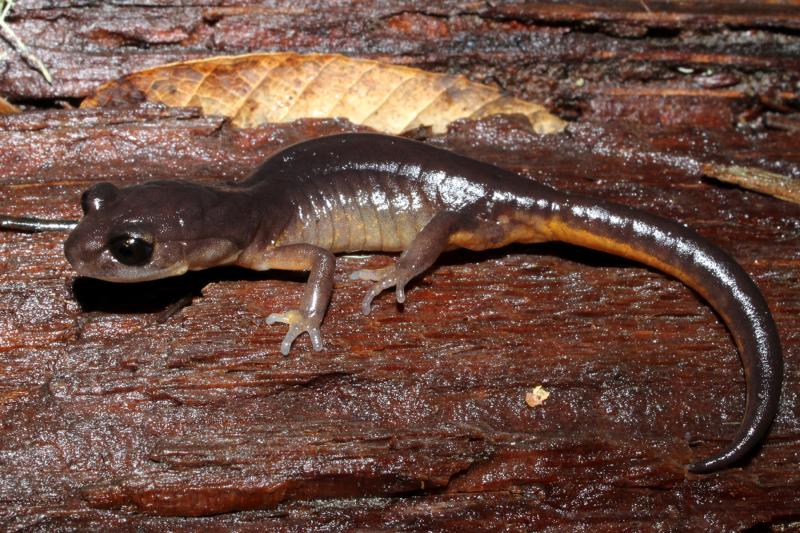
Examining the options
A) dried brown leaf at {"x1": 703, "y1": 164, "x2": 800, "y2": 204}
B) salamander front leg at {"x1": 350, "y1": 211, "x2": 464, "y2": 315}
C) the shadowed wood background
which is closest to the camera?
the shadowed wood background

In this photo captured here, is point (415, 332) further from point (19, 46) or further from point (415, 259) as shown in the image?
point (19, 46)

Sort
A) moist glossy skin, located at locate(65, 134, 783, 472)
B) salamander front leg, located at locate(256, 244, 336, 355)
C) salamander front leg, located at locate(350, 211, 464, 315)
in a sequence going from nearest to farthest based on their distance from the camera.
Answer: moist glossy skin, located at locate(65, 134, 783, 472) < salamander front leg, located at locate(256, 244, 336, 355) < salamander front leg, located at locate(350, 211, 464, 315)

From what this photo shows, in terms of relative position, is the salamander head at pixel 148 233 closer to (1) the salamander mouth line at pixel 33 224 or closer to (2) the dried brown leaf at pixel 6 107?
(1) the salamander mouth line at pixel 33 224

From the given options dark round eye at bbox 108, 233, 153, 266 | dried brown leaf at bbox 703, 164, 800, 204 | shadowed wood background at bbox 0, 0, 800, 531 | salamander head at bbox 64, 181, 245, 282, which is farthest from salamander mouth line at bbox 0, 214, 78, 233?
dried brown leaf at bbox 703, 164, 800, 204

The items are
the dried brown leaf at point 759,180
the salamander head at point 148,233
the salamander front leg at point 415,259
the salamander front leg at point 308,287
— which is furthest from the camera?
the dried brown leaf at point 759,180

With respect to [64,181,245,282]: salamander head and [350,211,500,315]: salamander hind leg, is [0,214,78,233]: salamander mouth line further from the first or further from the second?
[350,211,500,315]: salamander hind leg

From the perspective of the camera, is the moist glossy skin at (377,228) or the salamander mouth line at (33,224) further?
the salamander mouth line at (33,224)

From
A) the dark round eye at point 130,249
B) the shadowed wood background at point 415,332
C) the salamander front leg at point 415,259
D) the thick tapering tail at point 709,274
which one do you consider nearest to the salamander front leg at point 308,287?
the shadowed wood background at point 415,332
